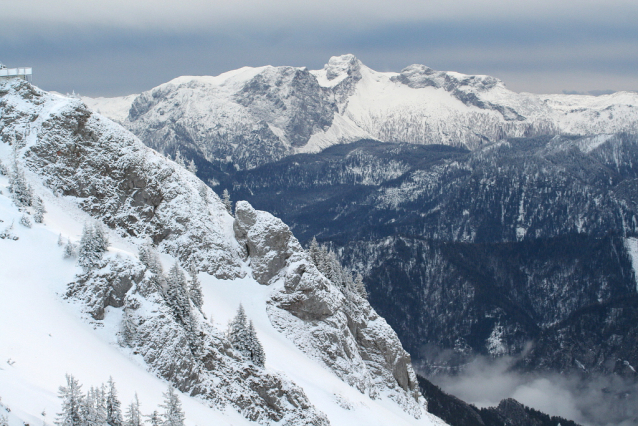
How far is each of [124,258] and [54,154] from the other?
30.6 metres

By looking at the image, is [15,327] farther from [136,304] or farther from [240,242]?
[240,242]

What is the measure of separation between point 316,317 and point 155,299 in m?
35.8

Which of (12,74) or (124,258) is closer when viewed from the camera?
(124,258)

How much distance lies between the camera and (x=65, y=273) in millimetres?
58375

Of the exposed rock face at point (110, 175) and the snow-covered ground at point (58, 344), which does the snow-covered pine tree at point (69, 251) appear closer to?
the snow-covered ground at point (58, 344)

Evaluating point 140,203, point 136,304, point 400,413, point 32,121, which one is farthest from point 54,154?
point 400,413

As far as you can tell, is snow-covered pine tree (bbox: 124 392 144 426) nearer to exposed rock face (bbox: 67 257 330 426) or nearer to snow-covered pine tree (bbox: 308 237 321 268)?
exposed rock face (bbox: 67 257 330 426)

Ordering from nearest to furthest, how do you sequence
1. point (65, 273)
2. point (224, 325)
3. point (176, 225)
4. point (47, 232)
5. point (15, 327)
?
point (15, 327) < point (65, 273) < point (47, 232) < point (224, 325) < point (176, 225)

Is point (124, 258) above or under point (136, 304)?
above

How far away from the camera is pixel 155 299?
6028 centimetres

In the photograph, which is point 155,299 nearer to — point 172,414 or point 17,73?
point 172,414

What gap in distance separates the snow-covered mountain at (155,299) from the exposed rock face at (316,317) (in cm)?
25

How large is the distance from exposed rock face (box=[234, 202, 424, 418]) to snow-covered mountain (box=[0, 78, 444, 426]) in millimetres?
A: 245

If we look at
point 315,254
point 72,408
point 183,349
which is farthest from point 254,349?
point 315,254
